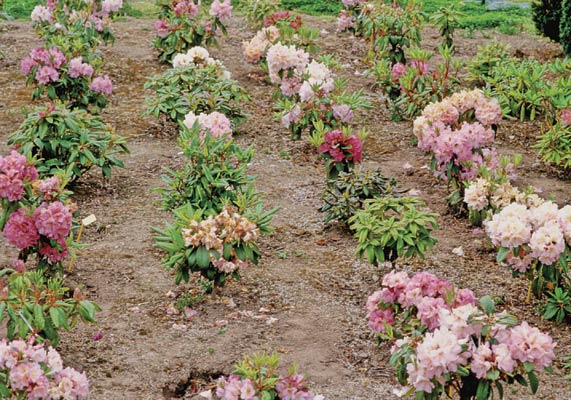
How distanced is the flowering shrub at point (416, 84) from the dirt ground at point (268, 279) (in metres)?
0.21

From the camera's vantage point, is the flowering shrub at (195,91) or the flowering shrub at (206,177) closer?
the flowering shrub at (206,177)

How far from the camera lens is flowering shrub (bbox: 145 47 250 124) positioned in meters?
6.64

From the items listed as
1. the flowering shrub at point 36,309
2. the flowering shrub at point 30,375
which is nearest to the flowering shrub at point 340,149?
the flowering shrub at point 36,309

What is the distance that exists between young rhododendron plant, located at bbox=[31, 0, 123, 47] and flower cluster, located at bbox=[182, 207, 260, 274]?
361cm

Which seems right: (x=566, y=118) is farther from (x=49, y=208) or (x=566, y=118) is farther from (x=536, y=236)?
(x=49, y=208)

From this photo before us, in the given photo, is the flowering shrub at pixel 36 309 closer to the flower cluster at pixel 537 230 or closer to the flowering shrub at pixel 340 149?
the flower cluster at pixel 537 230

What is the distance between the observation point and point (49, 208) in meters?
4.26

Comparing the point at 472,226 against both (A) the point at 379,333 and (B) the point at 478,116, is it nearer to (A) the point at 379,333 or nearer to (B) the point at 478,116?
(B) the point at 478,116

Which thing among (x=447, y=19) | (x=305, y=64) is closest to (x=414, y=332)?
(x=305, y=64)

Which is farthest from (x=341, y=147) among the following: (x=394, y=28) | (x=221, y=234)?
(x=394, y=28)

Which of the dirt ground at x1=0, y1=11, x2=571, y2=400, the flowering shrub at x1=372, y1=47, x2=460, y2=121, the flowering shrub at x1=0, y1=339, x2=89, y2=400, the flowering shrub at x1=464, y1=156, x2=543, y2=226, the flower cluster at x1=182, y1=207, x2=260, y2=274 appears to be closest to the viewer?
the flowering shrub at x1=0, y1=339, x2=89, y2=400

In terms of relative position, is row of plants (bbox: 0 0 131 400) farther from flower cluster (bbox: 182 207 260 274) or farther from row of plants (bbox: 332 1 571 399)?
row of plants (bbox: 332 1 571 399)

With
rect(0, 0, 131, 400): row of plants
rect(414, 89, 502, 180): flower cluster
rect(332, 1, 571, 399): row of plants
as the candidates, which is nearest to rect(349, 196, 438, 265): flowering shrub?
rect(332, 1, 571, 399): row of plants

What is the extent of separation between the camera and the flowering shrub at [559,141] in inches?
245
